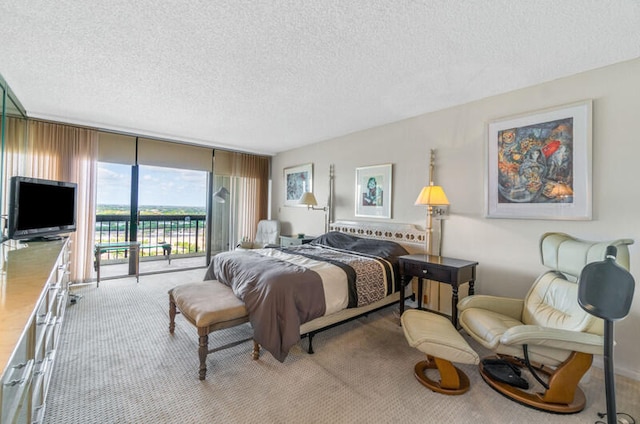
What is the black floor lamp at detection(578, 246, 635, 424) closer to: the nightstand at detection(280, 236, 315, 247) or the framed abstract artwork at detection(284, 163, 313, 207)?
the nightstand at detection(280, 236, 315, 247)

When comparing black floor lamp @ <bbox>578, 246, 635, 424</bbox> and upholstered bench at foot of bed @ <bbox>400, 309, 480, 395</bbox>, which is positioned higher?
black floor lamp @ <bbox>578, 246, 635, 424</bbox>

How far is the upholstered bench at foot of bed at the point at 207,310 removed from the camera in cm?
211

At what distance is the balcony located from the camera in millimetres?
5316

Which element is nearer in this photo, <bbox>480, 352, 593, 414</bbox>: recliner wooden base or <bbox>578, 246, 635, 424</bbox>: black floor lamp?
<bbox>578, 246, 635, 424</bbox>: black floor lamp

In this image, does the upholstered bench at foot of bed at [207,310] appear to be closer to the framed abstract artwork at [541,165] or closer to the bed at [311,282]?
the bed at [311,282]

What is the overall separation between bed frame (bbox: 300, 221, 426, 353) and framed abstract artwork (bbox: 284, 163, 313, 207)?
110 cm

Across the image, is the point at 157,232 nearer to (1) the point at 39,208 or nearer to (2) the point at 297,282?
(1) the point at 39,208

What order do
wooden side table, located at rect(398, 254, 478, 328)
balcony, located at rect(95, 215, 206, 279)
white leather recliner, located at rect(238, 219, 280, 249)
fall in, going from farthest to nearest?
white leather recliner, located at rect(238, 219, 280, 249)
balcony, located at rect(95, 215, 206, 279)
wooden side table, located at rect(398, 254, 478, 328)

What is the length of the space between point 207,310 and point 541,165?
322 cm

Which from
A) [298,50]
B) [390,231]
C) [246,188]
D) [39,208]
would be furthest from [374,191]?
[39,208]

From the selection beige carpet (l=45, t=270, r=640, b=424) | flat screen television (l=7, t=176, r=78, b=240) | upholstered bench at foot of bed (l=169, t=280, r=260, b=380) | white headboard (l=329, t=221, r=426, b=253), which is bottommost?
beige carpet (l=45, t=270, r=640, b=424)

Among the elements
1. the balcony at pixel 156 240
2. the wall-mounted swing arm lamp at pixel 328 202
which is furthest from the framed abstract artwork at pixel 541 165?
the balcony at pixel 156 240

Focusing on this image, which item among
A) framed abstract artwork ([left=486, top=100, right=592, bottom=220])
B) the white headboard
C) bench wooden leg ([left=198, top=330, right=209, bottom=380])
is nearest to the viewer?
bench wooden leg ([left=198, top=330, right=209, bottom=380])

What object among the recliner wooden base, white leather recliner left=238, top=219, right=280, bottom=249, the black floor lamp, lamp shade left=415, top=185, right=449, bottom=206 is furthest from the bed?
white leather recliner left=238, top=219, right=280, bottom=249
